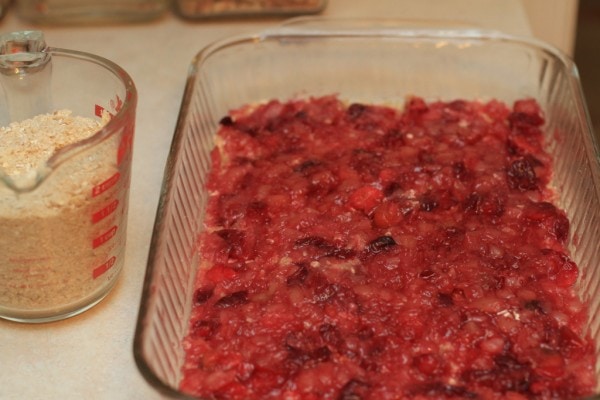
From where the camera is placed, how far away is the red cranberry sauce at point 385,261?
5.30 ft

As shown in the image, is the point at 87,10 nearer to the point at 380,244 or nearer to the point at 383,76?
the point at 383,76

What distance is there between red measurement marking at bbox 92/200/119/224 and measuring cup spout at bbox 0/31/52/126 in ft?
1.24

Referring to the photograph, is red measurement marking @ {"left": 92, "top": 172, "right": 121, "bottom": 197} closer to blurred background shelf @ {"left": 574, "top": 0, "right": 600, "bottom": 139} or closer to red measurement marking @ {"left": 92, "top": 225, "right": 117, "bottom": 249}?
red measurement marking @ {"left": 92, "top": 225, "right": 117, "bottom": 249}

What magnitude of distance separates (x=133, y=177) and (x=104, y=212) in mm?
579

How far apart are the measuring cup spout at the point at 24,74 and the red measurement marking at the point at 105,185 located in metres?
0.36

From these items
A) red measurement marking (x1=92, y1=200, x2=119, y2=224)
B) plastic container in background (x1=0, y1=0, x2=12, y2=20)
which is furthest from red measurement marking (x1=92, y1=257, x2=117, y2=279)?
plastic container in background (x1=0, y1=0, x2=12, y2=20)

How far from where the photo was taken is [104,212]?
1694 mm

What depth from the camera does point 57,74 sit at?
1.90 meters

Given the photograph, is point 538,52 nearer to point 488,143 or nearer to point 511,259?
point 488,143

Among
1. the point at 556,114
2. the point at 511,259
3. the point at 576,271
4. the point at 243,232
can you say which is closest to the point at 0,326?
the point at 243,232

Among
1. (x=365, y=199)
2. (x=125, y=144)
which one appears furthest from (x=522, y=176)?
(x=125, y=144)

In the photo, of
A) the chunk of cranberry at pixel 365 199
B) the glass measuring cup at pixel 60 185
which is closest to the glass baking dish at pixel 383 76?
the glass measuring cup at pixel 60 185

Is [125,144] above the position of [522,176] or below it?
above

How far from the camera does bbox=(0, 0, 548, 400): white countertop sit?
170 cm
